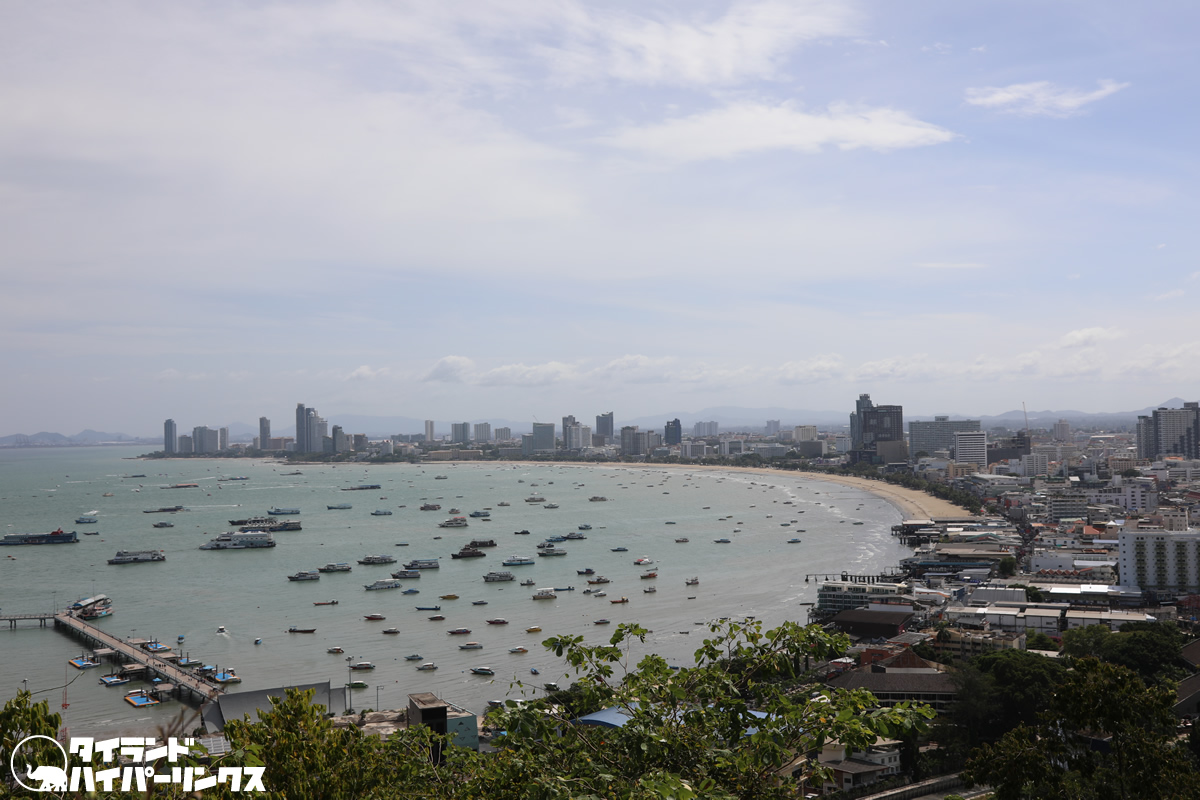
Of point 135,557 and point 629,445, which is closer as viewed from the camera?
point 135,557

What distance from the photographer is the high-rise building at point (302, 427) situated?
286 ft

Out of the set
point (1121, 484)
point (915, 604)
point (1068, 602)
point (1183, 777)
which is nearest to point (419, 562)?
point (915, 604)

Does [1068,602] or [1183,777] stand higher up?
[1183,777]

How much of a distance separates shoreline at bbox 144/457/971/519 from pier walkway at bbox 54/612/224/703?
26.0 m

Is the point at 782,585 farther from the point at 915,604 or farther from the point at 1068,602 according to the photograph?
the point at 1068,602

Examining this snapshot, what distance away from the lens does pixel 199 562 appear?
23578 mm

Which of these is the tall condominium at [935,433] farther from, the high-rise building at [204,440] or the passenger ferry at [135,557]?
the high-rise building at [204,440]

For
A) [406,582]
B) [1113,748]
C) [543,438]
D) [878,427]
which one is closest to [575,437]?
[543,438]

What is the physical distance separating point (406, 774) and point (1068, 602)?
56.5ft

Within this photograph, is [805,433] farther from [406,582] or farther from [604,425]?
[406,582]

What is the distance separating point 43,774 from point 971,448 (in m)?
60.6

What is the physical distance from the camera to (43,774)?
240cm

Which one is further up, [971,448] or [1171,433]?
[1171,433]

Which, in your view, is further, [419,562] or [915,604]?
[419,562]
